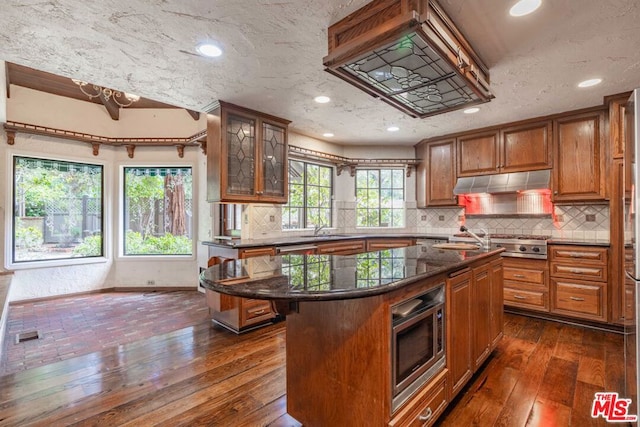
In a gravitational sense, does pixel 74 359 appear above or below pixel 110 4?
below

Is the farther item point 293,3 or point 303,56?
point 303,56

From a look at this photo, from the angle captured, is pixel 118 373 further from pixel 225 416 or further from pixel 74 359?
pixel 225 416

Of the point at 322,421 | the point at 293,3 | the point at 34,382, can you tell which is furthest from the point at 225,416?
the point at 293,3

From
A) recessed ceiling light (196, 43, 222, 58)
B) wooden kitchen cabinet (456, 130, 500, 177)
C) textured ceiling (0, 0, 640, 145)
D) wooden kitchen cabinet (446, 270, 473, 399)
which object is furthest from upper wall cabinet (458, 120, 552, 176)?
recessed ceiling light (196, 43, 222, 58)

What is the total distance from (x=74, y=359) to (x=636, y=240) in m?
3.85

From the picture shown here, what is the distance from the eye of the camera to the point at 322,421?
5.13ft

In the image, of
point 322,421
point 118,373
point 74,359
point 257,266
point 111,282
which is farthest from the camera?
point 111,282

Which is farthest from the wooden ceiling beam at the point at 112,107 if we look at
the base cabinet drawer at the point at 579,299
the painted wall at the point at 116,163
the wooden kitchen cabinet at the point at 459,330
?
the base cabinet drawer at the point at 579,299

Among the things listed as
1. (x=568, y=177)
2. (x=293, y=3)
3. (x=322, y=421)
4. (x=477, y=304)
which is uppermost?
(x=293, y=3)

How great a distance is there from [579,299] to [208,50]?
14.1 feet

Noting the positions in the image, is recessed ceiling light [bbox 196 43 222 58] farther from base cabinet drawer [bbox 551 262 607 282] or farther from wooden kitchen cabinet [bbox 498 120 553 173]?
base cabinet drawer [bbox 551 262 607 282]

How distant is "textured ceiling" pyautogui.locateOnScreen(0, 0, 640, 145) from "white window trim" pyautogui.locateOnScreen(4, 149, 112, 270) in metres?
2.68

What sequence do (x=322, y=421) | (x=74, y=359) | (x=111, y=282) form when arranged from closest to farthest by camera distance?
(x=322, y=421), (x=74, y=359), (x=111, y=282)

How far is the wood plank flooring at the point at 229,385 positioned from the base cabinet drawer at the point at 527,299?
55 cm
